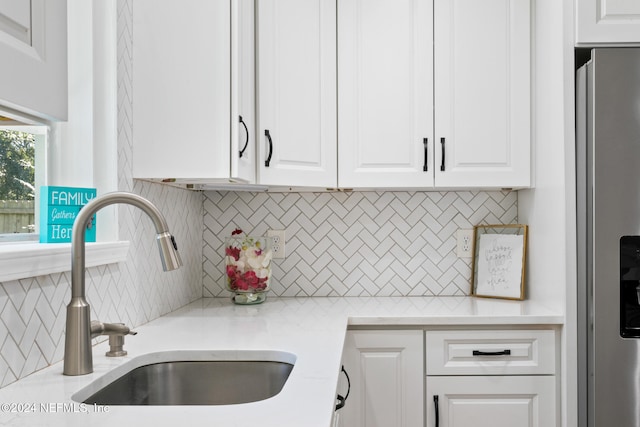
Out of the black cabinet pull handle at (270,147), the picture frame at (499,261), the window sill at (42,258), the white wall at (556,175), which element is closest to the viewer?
the window sill at (42,258)

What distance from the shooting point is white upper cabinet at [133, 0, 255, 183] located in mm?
1850

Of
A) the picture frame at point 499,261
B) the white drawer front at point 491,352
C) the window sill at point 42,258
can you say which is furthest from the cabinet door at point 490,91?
the window sill at point 42,258

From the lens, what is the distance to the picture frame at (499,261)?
248 cm

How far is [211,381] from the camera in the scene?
1.49m

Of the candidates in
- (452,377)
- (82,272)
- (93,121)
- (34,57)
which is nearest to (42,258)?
(82,272)

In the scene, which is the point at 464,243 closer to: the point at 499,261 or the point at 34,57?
the point at 499,261

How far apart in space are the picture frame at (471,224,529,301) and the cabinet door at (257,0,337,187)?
78cm

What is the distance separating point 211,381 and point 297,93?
3.97 feet

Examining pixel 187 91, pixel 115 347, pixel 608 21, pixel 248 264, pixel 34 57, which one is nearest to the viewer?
pixel 34 57

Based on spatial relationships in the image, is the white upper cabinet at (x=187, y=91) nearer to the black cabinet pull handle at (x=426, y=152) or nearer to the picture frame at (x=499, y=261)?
the black cabinet pull handle at (x=426, y=152)

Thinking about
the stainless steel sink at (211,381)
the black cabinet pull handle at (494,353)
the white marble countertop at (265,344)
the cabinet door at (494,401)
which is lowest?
the cabinet door at (494,401)

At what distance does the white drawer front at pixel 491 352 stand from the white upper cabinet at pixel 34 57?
1.49 meters

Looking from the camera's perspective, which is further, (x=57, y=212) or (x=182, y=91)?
(x=182, y=91)

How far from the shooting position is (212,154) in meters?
1.85
